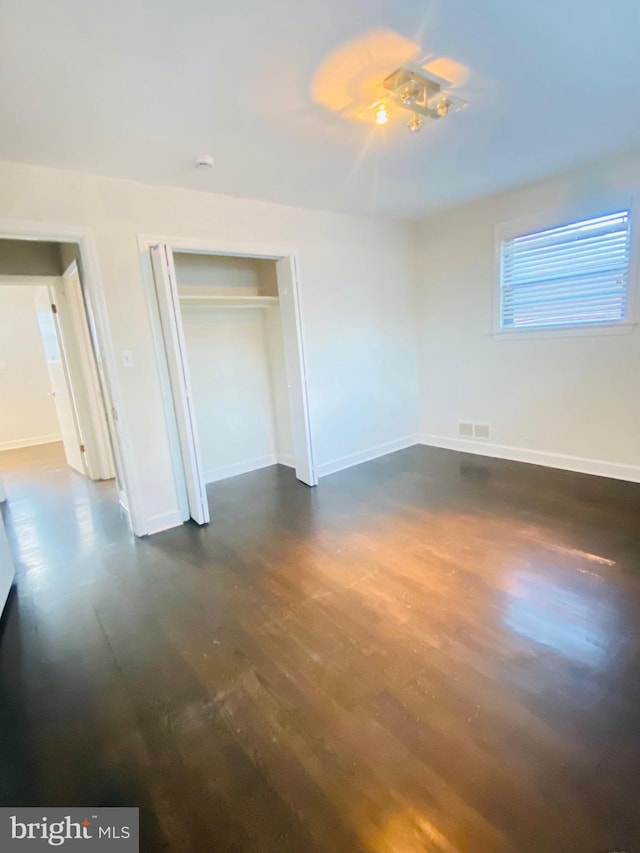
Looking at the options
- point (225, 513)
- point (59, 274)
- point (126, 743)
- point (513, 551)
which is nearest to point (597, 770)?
point (513, 551)

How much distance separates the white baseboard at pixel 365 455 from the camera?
4387 mm

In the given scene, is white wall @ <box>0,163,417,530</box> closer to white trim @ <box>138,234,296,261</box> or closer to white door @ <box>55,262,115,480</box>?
white trim @ <box>138,234,296,261</box>

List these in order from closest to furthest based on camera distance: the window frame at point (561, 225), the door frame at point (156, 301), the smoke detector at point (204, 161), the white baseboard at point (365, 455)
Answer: the smoke detector at point (204, 161) → the door frame at point (156, 301) → the window frame at point (561, 225) → the white baseboard at point (365, 455)

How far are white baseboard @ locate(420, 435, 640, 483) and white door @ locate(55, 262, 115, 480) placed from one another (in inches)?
151

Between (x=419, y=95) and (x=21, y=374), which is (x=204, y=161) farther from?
(x=21, y=374)

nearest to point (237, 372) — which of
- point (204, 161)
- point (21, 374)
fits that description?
point (204, 161)

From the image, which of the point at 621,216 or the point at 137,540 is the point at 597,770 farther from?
the point at 621,216

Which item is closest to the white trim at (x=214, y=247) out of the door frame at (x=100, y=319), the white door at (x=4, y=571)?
the door frame at (x=100, y=319)

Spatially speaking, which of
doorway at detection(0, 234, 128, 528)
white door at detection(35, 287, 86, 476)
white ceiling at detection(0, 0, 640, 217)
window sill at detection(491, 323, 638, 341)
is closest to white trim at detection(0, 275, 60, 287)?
doorway at detection(0, 234, 128, 528)

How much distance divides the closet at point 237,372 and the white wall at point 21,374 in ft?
13.1

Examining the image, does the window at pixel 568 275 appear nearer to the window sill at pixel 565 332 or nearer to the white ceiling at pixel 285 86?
the window sill at pixel 565 332

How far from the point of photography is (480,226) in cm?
421

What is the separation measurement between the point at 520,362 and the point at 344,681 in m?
3.51

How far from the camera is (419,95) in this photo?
2.09 meters
